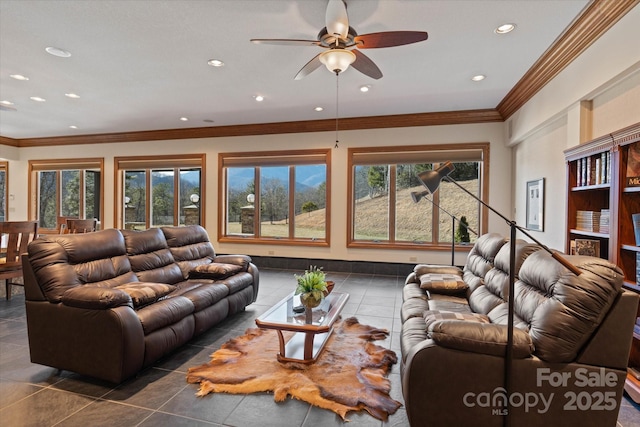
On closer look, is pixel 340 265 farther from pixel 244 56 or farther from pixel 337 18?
pixel 337 18

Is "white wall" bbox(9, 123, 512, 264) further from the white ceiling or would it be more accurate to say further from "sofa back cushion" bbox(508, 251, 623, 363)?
"sofa back cushion" bbox(508, 251, 623, 363)

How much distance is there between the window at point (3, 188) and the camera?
337 inches

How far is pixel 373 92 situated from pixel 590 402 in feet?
13.7

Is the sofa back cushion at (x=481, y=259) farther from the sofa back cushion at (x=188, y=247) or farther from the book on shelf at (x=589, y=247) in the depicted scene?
the sofa back cushion at (x=188, y=247)

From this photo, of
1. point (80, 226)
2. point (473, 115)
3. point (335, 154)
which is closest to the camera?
point (80, 226)

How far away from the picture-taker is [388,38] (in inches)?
98.5

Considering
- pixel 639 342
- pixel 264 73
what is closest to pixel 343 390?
pixel 639 342

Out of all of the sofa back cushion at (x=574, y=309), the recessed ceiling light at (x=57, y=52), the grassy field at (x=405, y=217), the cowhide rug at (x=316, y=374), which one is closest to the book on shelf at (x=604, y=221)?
the sofa back cushion at (x=574, y=309)

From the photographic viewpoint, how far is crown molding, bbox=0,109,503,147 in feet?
18.4

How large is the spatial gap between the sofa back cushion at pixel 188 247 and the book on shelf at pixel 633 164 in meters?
4.23

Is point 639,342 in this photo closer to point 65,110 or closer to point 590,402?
point 590,402

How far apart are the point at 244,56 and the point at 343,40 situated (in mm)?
1449

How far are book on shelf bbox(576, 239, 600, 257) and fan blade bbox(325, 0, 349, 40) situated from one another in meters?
2.71

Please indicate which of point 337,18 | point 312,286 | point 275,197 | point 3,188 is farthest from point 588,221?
point 3,188
